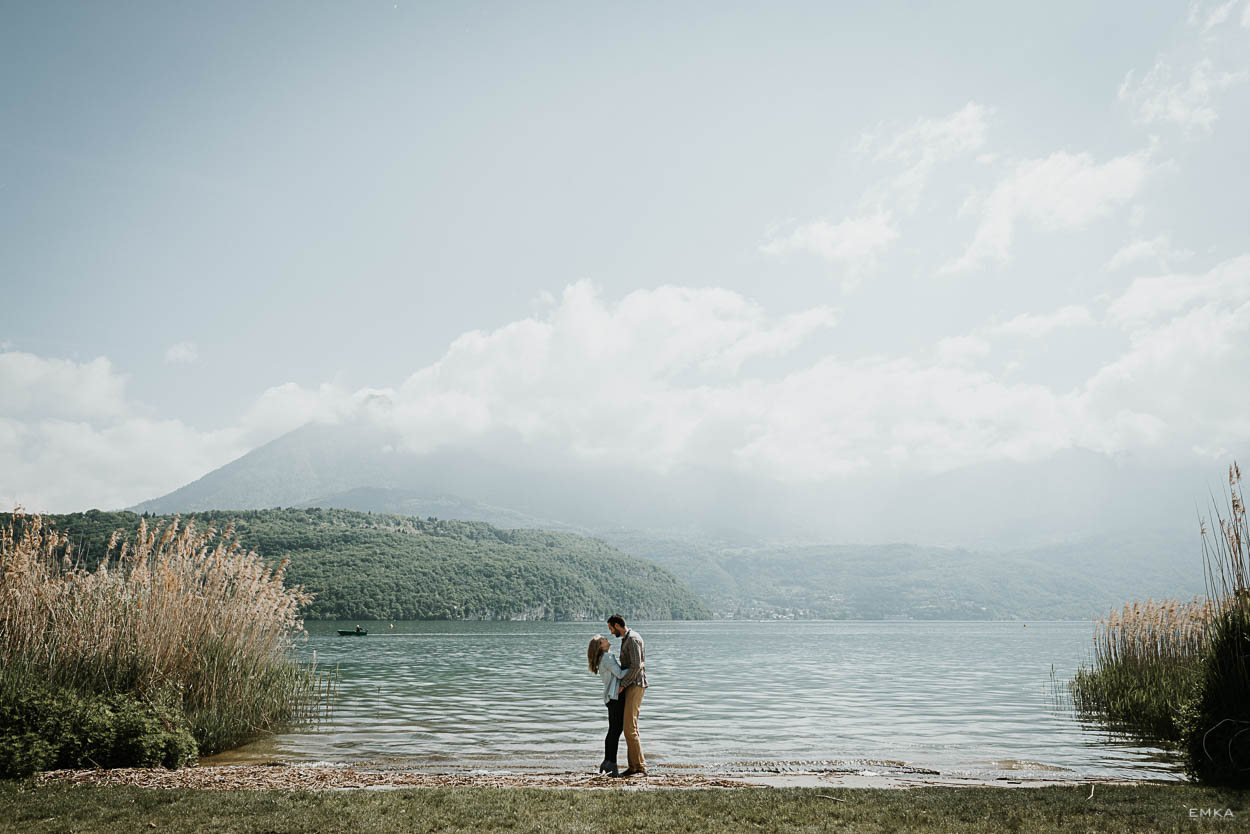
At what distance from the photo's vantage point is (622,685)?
1388cm

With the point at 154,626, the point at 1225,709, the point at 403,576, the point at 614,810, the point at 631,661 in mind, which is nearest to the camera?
the point at 614,810

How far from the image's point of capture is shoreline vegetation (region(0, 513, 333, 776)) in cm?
1273

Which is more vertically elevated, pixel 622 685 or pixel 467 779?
pixel 622 685

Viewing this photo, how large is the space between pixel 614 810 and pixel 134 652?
983 centimetres

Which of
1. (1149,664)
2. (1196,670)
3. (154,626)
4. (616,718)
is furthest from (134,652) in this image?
(1149,664)

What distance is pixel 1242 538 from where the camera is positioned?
12719 mm

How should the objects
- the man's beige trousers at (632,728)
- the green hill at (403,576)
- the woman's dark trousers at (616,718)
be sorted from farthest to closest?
the green hill at (403,576)
the woman's dark trousers at (616,718)
the man's beige trousers at (632,728)

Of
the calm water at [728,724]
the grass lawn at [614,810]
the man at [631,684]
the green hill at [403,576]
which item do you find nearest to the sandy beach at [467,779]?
the man at [631,684]

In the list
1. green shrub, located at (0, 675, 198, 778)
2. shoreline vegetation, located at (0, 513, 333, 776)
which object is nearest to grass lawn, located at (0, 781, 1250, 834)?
green shrub, located at (0, 675, 198, 778)

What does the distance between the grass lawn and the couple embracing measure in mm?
2498

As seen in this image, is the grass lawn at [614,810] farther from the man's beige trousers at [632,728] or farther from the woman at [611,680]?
the woman at [611,680]

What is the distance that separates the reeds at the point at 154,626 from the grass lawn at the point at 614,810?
3.79 m

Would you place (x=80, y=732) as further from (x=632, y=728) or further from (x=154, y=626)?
(x=632, y=728)

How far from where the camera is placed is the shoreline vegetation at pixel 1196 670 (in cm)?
1171
